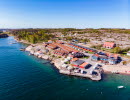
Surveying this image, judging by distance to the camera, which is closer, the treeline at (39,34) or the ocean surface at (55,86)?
the ocean surface at (55,86)

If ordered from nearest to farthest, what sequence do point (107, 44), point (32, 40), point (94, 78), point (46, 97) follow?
1. point (46, 97)
2. point (94, 78)
3. point (107, 44)
4. point (32, 40)

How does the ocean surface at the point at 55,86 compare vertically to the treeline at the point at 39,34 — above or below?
below

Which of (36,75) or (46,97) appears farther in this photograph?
(36,75)

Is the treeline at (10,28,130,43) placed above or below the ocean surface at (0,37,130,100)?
above

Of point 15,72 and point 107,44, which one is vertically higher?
point 107,44

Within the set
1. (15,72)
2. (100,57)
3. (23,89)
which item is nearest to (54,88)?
(23,89)

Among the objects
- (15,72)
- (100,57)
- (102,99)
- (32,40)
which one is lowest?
(102,99)

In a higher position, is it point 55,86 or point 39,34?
point 39,34

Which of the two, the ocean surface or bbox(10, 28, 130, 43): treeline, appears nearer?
the ocean surface

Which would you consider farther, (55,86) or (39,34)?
(39,34)

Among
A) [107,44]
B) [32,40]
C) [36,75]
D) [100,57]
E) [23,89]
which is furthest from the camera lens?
[32,40]

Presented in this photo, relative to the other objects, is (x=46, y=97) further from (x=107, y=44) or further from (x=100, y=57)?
(x=107, y=44)
